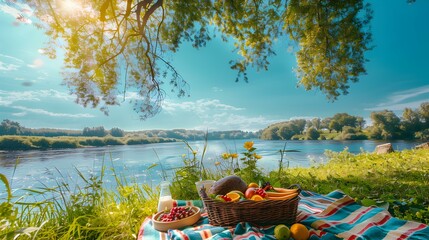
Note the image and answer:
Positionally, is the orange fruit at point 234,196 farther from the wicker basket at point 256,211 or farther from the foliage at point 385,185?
the foliage at point 385,185

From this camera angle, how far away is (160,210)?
2.93m

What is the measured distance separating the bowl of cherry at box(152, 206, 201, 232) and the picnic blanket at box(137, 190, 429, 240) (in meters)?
0.06

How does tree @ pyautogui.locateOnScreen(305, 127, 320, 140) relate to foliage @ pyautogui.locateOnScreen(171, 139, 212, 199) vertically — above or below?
above

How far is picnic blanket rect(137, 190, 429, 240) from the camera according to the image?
A: 215cm

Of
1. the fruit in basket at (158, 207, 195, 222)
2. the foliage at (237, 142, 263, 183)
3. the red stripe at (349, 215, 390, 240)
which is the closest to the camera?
the red stripe at (349, 215, 390, 240)

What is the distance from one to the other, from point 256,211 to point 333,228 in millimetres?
697

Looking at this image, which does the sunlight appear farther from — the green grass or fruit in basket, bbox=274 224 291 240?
fruit in basket, bbox=274 224 291 240

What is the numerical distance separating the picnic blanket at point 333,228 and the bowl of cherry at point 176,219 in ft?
0.19

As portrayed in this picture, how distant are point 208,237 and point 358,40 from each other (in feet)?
26.9

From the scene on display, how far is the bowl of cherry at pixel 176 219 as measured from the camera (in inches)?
97.0

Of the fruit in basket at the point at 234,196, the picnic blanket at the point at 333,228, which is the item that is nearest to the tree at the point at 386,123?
the picnic blanket at the point at 333,228

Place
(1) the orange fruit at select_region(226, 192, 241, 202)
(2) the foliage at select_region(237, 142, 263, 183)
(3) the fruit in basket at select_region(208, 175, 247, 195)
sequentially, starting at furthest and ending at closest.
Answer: (2) the foliage at select_region(237, 142, 263, 183)
(3) the fruit in basket at select_region(208, 175, 247, 195)
(1) the orange fruit at select_region(226, 192, 241, 202)

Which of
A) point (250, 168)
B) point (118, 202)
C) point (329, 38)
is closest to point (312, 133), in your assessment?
point (329, 38)

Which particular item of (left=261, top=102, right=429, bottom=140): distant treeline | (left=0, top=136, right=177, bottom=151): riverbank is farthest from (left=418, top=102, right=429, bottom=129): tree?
(left=0, top=136, right=177, bottom=151): riverbank
